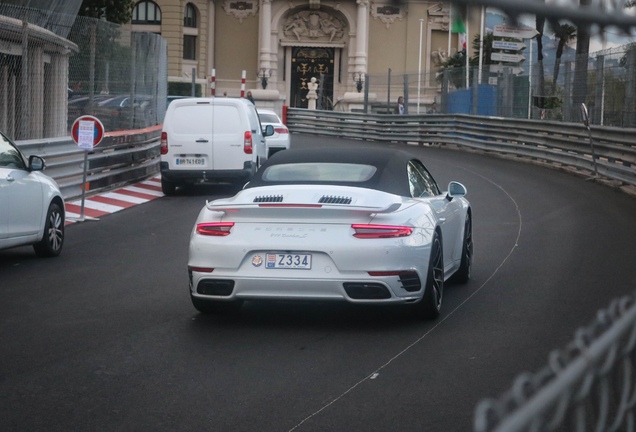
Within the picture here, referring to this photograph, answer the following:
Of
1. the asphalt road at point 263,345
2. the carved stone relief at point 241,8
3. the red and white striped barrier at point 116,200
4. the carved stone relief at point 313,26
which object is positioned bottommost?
the asphalt road at point 263,345

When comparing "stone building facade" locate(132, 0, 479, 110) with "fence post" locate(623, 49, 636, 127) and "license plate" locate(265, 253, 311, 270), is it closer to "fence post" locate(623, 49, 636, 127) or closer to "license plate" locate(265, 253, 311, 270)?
"fence post" locate(623, 49, 636, 127)

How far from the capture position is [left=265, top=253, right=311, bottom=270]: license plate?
665 centimetres

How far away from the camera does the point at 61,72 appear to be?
18.6 m

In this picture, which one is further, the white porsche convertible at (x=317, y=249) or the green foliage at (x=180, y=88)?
the green foliage at (x=180, y=88)

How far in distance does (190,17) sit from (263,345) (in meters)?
61.2

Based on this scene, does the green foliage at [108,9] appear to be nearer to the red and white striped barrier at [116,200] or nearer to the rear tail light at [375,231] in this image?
the red and white striped barrier at [116,200]

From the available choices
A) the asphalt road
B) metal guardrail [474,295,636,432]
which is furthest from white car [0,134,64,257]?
metal guardrail [474,295,636,432]

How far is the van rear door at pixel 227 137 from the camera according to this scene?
58.7ft

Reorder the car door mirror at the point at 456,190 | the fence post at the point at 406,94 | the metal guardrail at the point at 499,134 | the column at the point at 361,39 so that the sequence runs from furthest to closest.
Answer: the column at the point at 361,39
the fence post at the point at 406,94
the metal guardrail at the point at 499,134
the car door mirror at the point at 456,190

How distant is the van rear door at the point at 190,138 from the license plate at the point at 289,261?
11412 mm

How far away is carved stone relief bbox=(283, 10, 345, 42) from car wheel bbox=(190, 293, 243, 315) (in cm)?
5902

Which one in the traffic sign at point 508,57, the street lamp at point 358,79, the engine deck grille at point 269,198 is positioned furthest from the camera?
the street lamp at point 358,79

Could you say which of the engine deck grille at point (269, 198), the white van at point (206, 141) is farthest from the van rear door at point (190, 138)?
the engine deck grille at point (269, 198)

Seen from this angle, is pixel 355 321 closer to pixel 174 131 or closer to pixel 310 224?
pixel 310 224
